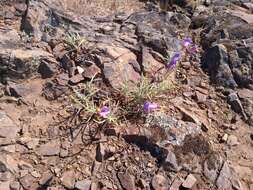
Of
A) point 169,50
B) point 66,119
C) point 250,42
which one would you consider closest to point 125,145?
point 66,119

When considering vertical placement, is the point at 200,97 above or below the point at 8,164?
above

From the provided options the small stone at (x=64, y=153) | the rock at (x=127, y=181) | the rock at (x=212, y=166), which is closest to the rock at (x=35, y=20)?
the small stone at (x=64, y=153)

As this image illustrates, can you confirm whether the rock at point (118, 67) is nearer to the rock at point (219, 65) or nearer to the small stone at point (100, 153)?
the small stone at point (100, 153)

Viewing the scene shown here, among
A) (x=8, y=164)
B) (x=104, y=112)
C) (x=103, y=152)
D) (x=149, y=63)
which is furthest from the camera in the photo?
(x=149, y=63)

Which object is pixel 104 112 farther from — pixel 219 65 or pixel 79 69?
pixel 219 65

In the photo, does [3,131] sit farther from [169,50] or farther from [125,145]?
[169,50]

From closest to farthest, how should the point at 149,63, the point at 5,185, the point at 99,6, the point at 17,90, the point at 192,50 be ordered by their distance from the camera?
the point at 5,185 < the point at 17,90 < the point at 149,63 < the point at 192,50 < the point at 99,6

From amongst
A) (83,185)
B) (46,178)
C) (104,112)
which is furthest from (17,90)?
(83,185)
